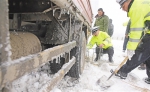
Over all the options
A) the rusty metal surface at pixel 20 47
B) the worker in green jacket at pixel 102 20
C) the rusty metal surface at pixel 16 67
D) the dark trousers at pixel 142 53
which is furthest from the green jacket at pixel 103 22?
the rusty metal surface at pixel 16 67

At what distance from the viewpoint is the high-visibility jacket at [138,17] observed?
2400 mm

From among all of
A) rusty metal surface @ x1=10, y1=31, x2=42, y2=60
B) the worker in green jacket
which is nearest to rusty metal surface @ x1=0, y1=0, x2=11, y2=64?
rusty metal surface @ x1=10, y1=31, x2=42, y2=60

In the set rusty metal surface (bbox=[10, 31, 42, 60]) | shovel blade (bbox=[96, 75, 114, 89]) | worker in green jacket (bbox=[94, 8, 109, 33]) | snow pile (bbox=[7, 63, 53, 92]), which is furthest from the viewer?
worker in green jacket (bbox=[94, 8, 109, 33])

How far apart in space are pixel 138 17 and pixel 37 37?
1.53 meters

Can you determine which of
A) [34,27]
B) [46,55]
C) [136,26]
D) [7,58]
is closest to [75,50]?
[34,27]

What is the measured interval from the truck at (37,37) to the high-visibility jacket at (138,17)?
2.79ft

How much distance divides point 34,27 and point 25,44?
118cm

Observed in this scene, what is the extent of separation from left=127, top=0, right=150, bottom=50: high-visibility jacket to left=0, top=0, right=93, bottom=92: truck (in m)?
0.85

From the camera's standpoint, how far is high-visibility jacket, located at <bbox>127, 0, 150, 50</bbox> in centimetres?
240

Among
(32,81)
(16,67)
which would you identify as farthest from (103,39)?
Answer: (16,67)

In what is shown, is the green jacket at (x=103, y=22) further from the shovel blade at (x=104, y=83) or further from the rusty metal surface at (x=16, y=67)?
the rusty metal surface at (x=16, y=67)

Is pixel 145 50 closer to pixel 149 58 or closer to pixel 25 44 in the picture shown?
pixel 149 58

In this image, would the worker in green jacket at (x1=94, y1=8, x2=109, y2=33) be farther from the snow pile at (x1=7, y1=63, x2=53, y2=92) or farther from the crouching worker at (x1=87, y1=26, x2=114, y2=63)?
the snow pile at (x1=7, y1=63, x2=53, y2=92)

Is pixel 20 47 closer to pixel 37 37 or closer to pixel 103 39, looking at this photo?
pixel 37 37
